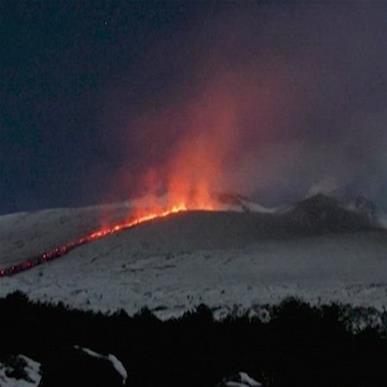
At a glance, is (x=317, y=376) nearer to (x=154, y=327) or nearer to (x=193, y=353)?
(x=193, y=353)

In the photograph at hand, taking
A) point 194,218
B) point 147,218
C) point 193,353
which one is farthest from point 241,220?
point 193,353

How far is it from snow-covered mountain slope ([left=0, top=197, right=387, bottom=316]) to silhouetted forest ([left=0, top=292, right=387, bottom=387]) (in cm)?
1819

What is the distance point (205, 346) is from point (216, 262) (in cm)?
5395

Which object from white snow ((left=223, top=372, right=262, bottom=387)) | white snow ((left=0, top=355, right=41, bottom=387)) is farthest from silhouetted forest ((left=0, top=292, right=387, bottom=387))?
white snow ((left=223, top=372, right=262, bottom=387))

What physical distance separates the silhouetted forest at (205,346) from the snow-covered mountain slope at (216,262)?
59.7 ft

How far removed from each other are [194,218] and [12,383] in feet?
300

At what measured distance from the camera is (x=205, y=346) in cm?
3641

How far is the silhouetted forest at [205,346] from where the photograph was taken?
2823 centimetres

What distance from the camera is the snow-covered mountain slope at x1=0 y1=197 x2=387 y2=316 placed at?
71938 mm

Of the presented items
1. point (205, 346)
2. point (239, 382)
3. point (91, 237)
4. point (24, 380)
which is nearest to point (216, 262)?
point (91, 237)

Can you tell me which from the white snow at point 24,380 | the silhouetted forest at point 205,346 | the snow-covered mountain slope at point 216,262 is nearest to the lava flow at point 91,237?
the snow-covered mountain slope at point 216,262

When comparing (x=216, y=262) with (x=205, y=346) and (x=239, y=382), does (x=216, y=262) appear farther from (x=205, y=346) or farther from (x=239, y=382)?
(x=239, y=382)

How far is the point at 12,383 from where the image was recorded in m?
23.3

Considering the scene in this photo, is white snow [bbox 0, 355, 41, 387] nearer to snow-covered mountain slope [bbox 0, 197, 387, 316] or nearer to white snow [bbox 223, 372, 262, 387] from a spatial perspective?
white snow [bbox 223, 372, 262, 387]
